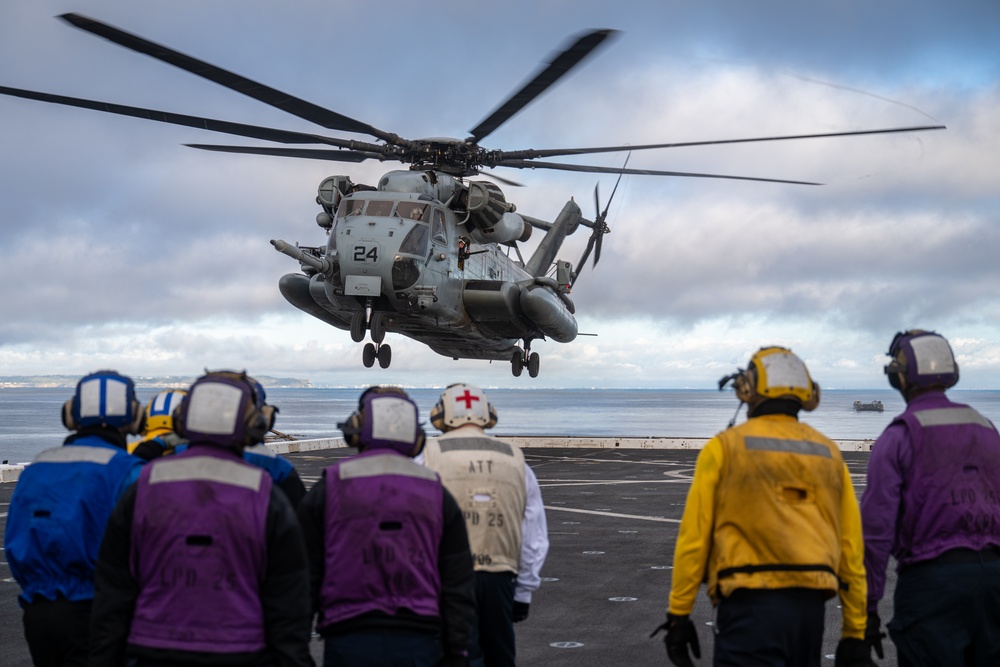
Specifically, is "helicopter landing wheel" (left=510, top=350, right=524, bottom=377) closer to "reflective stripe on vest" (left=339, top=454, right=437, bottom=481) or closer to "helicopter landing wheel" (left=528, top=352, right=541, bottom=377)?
"helicopter landing wheel" (left=528, top=352, right=541, bottom=377)

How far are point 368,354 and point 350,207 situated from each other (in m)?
3.10

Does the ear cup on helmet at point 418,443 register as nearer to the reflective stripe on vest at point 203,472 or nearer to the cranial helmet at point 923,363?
the reflective stripe on vest at point 203,472

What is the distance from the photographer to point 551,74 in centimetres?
1598

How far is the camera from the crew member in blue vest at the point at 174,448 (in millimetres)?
6242

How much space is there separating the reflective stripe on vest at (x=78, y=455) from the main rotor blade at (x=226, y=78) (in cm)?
1037

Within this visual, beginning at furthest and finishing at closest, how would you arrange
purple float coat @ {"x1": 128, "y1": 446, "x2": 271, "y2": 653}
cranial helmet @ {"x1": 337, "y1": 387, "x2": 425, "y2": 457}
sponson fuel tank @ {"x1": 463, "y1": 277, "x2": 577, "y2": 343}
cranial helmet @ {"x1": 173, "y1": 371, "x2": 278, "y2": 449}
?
sponson fuel tank @ {"x1": 463, "y1": 277, "x2": 577, "y2": 343}, cranial helmet @ {"x1": 337, "y1": 387, "x2": 425, "y2": 457}, cranial helmet @ {"x1": 173, "y1": 371, "x2": 278, "y2": 449}, purple float coat @ {"x1": 128, "y1": 446, "x2": 271, "y2": 653}

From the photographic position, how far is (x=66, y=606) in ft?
17.6

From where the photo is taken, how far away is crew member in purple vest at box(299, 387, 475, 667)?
15.9ft

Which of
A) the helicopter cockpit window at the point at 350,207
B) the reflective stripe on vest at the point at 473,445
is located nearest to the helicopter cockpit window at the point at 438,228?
the helicopter cockpit window at the point at 350,207

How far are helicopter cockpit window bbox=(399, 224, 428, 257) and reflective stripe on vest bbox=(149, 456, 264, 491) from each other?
52.5 feet

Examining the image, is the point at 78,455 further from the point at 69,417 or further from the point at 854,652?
the point at 854,652

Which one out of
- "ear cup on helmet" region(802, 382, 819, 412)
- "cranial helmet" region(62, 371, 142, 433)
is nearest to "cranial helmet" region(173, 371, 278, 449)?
"cranial helmet" region(62, 371, 142, 433)

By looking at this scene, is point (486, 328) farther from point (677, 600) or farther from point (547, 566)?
point (677, 600)

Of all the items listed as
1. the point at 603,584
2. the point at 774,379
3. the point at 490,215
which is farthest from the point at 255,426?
the point at 490,215
